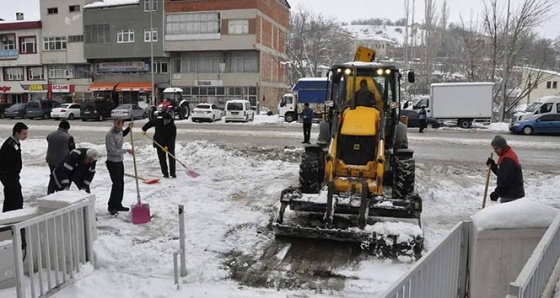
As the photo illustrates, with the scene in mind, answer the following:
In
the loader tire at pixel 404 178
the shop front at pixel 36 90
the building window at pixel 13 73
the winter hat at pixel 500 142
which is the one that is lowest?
Answer: the loader tire at pixel 404 178

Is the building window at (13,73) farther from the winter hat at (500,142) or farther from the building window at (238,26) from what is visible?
the winter hat at (500,142)

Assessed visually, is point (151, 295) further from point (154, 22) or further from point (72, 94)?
point (72, 94)

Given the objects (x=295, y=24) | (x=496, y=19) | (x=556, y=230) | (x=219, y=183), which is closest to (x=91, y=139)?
(x=219, y=183)

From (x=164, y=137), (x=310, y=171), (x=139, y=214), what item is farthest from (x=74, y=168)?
(x=164, y=137)

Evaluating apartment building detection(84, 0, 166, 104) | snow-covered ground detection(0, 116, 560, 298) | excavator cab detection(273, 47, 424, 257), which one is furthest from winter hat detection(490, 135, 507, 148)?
apartment building detection(84, 0, 166, 104)

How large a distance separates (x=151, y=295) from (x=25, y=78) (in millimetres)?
54295

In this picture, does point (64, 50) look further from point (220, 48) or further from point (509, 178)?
point (509, 178)

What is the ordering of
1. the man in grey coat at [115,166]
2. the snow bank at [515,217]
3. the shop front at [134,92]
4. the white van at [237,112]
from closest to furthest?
the snow bank at [515,217] < the man in grey coat at [115,166] < the white van at [237,112] < the shop front at [134,92]

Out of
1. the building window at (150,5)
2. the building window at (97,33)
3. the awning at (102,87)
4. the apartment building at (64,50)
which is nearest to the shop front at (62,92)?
the apartment building at (64,50)

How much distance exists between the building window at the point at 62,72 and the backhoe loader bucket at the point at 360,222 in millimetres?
48848

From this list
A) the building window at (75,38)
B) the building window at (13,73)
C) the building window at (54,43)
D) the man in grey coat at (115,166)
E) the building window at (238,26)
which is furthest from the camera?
the building window at (13,73)

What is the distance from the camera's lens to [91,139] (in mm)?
21438

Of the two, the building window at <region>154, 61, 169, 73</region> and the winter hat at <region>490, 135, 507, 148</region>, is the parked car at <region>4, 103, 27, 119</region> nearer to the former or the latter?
the building window at <region>154, 61, 169, 73</region>

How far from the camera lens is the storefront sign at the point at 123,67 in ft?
156
